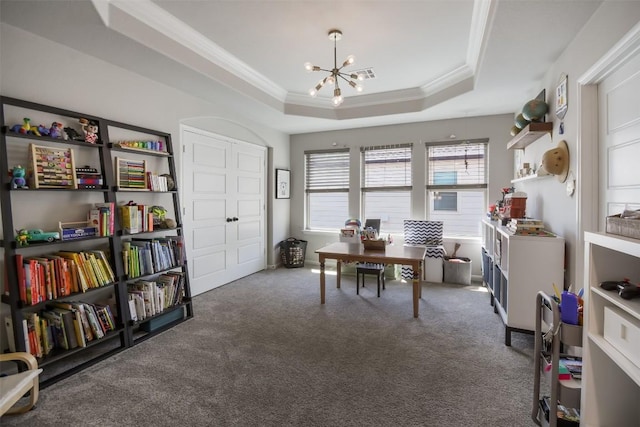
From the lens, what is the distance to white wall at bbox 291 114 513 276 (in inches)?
188

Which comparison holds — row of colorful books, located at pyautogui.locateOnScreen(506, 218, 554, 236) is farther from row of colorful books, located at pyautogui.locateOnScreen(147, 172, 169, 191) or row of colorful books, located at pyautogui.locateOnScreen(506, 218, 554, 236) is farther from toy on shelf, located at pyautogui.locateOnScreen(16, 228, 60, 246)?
toy on shelf, located at pyautogui.locateOnScreen(16, 228, 60, 246)

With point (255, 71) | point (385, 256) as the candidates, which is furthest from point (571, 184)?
point (255, 71)

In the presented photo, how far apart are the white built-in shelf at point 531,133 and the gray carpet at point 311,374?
1979 millimetres

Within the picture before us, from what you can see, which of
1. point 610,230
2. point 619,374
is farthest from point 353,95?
point 619,374

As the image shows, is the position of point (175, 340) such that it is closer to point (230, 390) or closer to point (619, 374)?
point (230, 390)

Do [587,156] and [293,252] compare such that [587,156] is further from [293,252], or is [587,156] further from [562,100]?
[293,252]

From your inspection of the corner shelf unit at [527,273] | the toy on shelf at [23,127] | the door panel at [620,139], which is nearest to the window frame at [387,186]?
the corner shelf unit at [527,273]

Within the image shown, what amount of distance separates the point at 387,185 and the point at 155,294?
398 centimetres

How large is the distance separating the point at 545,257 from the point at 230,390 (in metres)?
2.69

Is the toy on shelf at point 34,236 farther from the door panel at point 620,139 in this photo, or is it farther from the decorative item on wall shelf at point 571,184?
the decorative item on wall shelf at point 571,184

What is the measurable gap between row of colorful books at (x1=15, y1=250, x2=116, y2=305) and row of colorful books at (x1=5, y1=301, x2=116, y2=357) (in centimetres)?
18

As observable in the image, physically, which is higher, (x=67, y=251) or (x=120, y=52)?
(x=120, y=52)

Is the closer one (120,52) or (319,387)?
(319,387)

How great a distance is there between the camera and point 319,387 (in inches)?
85.4
